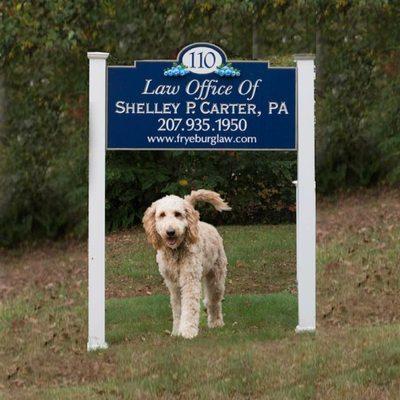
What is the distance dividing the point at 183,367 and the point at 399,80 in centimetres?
828

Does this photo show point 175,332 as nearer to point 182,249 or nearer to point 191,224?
point 182,249

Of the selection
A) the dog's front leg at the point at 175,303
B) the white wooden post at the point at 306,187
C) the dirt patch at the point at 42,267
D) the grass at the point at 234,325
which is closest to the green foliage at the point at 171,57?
the dirt patch at the point at 42,267

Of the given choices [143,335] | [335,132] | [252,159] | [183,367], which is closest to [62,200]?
[252,159]

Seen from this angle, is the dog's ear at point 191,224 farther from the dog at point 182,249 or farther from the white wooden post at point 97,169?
the white wooden post at point 97,169

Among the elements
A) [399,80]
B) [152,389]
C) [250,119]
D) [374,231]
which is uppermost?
[399,80]

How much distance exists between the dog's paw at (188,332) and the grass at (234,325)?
0.35 ft

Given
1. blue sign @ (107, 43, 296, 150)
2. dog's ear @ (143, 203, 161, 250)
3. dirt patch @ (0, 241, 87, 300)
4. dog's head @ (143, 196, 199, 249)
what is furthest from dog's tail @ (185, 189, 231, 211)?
dirt patch @ (0, 241, 87, 300)

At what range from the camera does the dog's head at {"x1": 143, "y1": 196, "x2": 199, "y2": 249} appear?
6.98 m

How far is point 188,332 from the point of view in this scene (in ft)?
23.0

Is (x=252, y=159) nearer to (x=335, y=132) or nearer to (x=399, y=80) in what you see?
(x=335, y=132)

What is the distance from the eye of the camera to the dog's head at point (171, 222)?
6980 millimetres

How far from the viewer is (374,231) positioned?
34.7ft

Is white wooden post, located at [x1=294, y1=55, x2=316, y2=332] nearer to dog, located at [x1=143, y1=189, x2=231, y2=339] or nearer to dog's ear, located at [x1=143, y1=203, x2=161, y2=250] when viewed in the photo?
dog, located at [x1=143, y1=189, x2=231, y2=339]

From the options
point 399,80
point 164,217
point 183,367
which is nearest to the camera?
point 183,367
